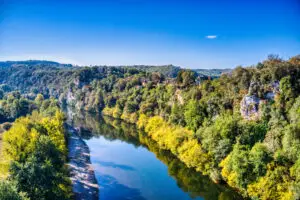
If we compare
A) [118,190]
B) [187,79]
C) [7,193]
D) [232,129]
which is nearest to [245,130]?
[232,129]

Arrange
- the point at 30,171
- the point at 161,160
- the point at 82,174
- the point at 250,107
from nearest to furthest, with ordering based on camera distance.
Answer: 1. the point at 30,171
2. the point at 82,174
3. the point at 250,107
4. the point at 161,160

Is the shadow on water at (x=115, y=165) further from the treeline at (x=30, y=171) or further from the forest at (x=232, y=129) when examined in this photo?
the treeline at (x=30, y=171)

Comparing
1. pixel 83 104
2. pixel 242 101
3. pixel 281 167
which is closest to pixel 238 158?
pixel 281 167

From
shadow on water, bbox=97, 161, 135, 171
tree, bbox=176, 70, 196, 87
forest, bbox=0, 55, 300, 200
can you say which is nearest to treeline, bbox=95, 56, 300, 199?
forest, bbox=0, 55, 300, 200

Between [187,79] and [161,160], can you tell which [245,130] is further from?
[187,79]

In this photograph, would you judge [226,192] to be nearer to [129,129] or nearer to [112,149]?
[112,149]

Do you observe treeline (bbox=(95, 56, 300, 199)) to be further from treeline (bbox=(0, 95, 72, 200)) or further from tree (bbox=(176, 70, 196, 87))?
treeline (bbox=(0, 95, 72, 200))
